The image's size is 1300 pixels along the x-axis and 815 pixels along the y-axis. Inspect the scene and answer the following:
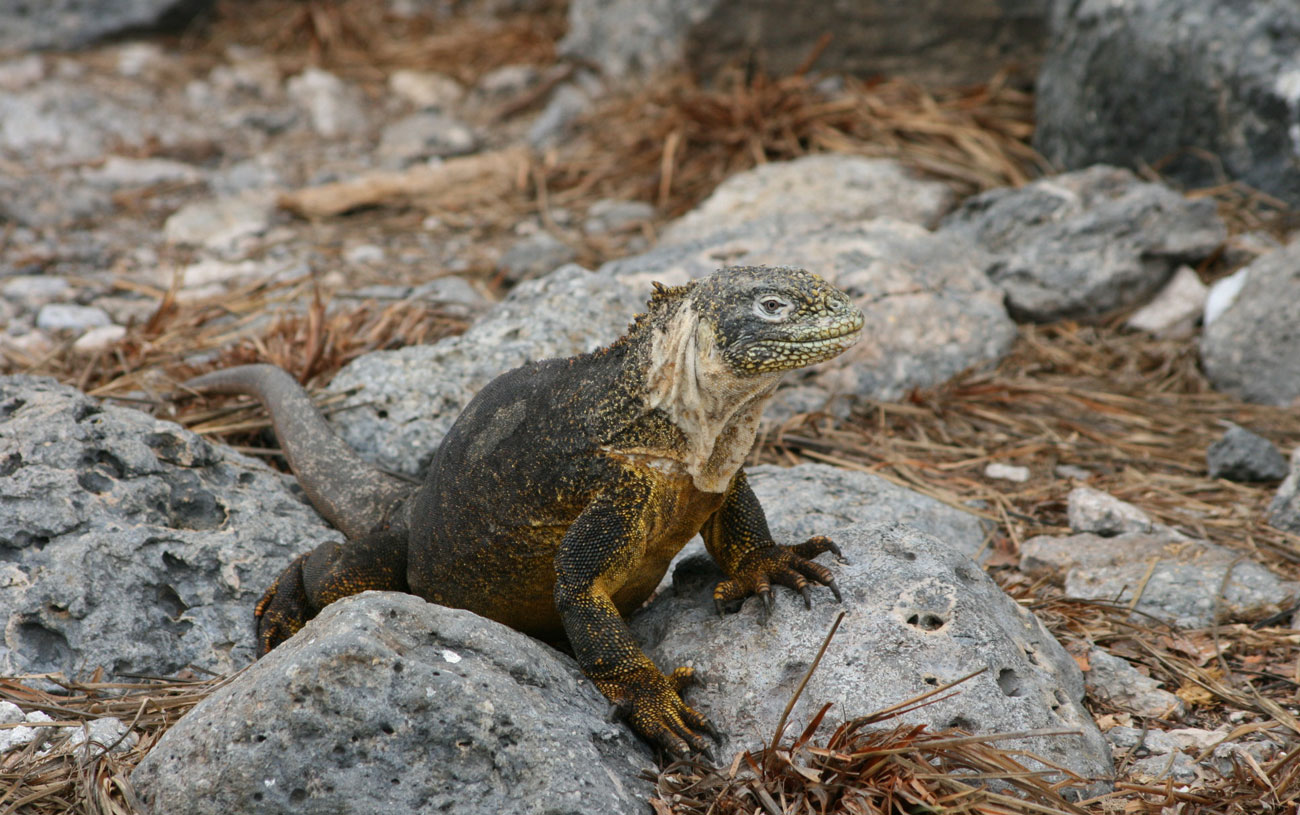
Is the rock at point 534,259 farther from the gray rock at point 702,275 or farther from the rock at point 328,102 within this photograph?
the rock at point 328,102

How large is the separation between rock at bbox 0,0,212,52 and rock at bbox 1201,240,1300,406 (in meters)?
10.2

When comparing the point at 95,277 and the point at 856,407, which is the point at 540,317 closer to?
the point at 856,407

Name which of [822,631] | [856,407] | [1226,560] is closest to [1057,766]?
[822,631]

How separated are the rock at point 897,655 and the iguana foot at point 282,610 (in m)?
1.36

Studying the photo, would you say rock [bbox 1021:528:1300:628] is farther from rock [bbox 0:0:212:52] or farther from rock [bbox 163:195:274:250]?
rock [bbox 0:0:212:52]

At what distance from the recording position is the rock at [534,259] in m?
7.45

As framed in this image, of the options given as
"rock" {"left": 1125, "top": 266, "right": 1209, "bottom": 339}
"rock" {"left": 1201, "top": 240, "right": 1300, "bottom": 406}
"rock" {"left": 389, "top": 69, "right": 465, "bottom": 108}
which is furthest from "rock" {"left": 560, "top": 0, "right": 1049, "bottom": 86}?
"rock" {"left": 1201, "top": 240, "right": 1300, "bottom": 406}

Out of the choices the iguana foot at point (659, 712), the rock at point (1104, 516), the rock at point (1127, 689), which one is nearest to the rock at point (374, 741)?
the iguana foot at point (659, 712)

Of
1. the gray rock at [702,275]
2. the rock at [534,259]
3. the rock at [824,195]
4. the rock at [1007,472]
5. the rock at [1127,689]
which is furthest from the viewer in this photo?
the rock at [824,195]

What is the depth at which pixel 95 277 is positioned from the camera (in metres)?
7.73

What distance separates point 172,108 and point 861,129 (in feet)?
21.3

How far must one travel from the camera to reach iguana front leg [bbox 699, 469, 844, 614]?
3.55m

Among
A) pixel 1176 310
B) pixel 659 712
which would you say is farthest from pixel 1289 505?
pixel 659 712

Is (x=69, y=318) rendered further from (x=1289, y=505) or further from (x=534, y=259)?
(x=1289, y=505)
